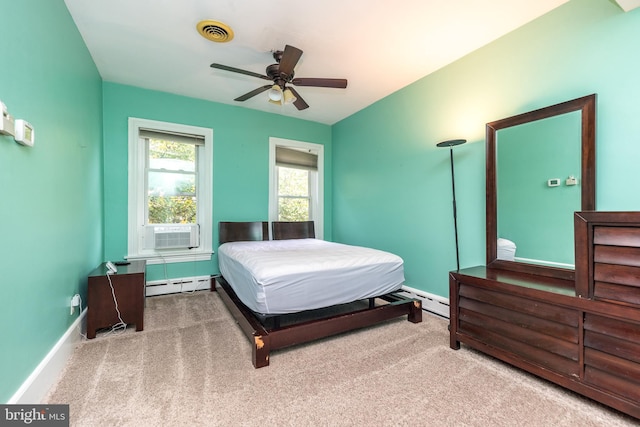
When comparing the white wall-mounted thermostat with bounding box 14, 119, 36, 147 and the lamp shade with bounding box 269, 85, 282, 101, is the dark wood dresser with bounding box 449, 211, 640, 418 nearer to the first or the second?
the lamp shade with bounding box 269, 85, 282, 101

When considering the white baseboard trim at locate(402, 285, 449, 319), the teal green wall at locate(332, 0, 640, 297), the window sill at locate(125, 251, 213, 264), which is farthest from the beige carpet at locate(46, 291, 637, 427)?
the window sill at locate(125, 251, 213, 264)

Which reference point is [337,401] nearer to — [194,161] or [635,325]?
[635,325]

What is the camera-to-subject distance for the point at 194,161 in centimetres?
390

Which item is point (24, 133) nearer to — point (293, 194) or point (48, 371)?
point (48, 371)

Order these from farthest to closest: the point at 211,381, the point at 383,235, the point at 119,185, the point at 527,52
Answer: the point at 383,235
the point at 119,185
the point at 527,52
the point at 211,381

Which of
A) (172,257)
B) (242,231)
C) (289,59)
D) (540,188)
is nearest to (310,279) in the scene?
(289,59)

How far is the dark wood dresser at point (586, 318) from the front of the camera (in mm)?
1396

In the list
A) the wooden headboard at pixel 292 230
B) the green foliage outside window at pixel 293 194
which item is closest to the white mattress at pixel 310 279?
the wooden headboard at pixel 292 230

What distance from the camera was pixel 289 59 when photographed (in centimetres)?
221

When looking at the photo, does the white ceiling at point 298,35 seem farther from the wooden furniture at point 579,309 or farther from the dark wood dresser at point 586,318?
the dark wood dresser at point 586,318

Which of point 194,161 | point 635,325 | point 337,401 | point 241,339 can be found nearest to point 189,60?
point 194,161

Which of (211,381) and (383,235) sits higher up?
(383,235)

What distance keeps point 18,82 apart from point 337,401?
7.98ft

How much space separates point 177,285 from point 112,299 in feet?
4.25
